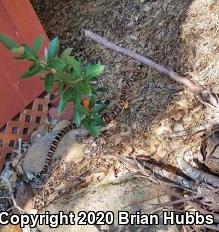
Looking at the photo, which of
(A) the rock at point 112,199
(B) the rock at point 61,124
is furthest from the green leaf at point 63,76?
(B) the rock at point 61,124

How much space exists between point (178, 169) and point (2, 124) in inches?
49.2

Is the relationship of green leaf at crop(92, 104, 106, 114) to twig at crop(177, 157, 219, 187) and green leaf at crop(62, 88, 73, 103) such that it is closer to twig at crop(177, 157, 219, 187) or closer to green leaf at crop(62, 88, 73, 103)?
green leaf at crop(62, 88, 73, 103)

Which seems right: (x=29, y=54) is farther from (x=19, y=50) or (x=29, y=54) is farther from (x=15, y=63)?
(x=15, y=63)

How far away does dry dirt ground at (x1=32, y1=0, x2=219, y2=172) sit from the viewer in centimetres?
290

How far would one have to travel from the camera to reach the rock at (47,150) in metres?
3.13

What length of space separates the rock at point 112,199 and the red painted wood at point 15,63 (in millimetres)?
769

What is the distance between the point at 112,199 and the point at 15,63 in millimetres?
1133

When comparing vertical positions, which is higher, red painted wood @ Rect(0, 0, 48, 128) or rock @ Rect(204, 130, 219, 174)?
red painted wood @ Rect(0, 0, 48, 128)

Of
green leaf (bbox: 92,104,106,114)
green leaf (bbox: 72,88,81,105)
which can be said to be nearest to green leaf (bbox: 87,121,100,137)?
green leaf (bbox: 92,104,106,114)

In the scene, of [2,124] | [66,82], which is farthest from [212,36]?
[2,124]

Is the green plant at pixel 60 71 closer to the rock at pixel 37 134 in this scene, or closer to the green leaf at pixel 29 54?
the green leaf at pixel 29 54

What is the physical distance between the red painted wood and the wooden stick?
52cm

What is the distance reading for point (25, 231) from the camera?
2.85 meters

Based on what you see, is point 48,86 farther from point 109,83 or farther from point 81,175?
point 109,83
